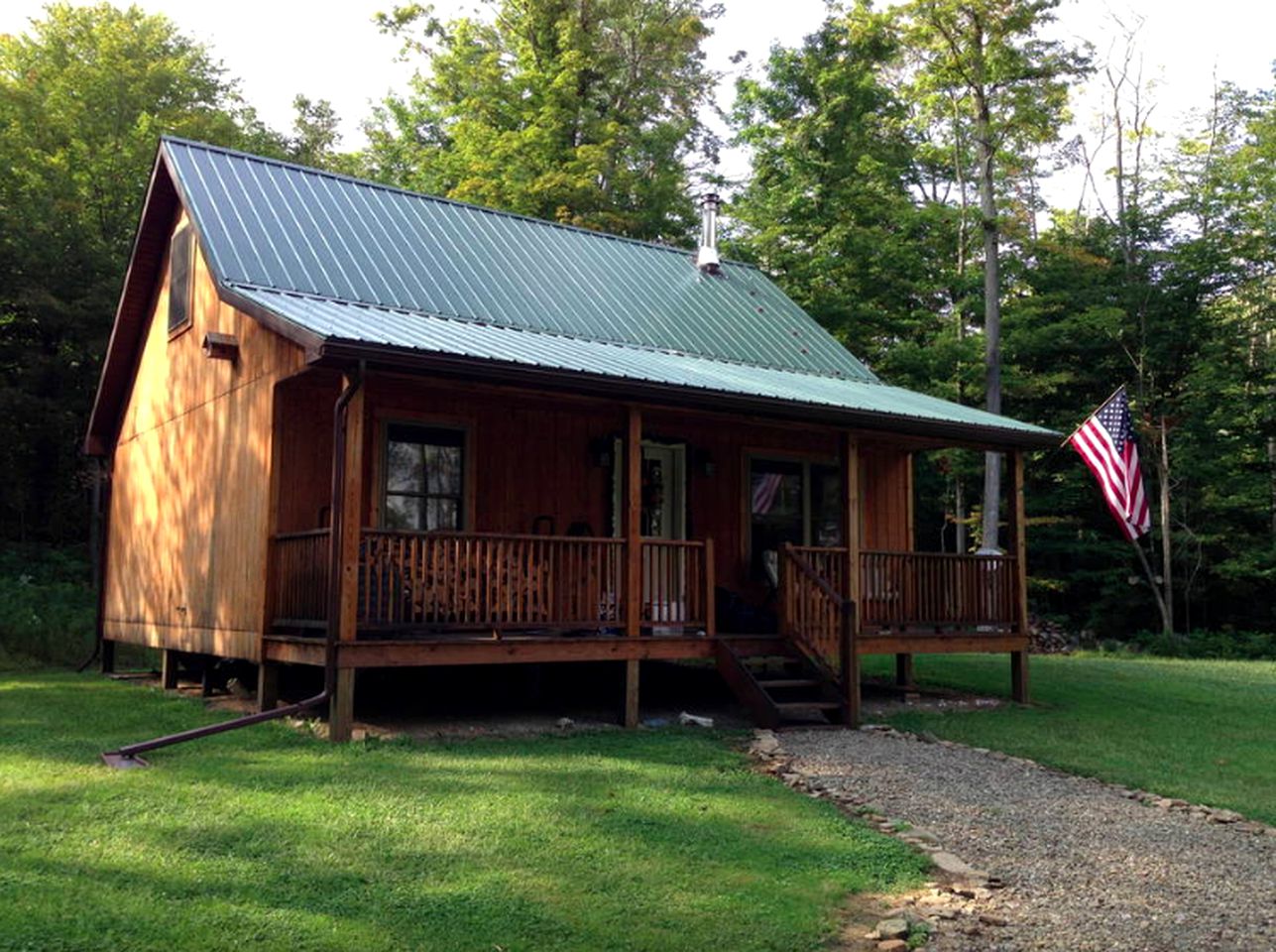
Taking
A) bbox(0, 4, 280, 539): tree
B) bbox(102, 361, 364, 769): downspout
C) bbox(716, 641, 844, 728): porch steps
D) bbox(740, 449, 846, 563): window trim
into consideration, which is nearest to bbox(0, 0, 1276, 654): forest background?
bbox(0, 4, 280, 539): tree

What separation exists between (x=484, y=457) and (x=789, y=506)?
172 inches

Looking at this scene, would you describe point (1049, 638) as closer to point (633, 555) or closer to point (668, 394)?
point (633, 555)

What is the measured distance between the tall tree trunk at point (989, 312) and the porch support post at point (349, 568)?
17.2m

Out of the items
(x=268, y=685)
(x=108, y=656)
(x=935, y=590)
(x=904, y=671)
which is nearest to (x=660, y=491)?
(x=935, y=590)

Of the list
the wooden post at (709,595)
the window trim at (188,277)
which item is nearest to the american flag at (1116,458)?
the wooden post at (709,595)

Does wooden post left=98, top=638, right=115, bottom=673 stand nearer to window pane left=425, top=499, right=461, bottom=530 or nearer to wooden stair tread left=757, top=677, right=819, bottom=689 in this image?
window pane left=425, top=499, right=461, bottom=530

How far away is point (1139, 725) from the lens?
37.3 feet

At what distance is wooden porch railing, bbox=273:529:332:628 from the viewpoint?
9.20m

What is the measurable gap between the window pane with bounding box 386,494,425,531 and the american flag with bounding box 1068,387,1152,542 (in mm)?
8060

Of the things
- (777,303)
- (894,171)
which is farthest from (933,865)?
(894,171)

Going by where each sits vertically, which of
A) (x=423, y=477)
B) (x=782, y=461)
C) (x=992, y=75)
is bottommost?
(x=423, y=477)

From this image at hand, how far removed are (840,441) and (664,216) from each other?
57.2ft

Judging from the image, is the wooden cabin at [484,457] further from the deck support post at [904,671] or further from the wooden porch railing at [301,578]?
the deck support post at [904,671]

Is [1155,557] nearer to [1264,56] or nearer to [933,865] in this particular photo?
[1264,56]
